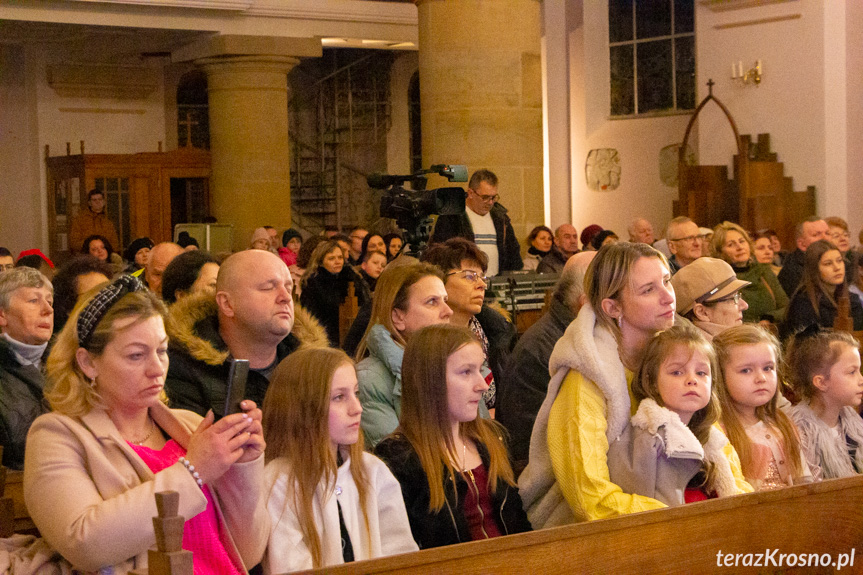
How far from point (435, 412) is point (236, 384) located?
38.0 inches

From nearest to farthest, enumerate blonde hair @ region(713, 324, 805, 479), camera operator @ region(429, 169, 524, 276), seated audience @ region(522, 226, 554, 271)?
blonde hair @ region(713, 324, 805, 479) < camera operator @ region(429, 169, 524, 276) < seated audience @ region(522, 226, 554, 271)

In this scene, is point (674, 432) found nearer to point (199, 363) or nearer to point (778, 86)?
point (199, 363)

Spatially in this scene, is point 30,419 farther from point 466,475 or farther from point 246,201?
point 246,201

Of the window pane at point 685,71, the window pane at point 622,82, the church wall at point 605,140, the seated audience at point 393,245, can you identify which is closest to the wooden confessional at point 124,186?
the church wall at point 605,140

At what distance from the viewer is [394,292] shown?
3.95 metres

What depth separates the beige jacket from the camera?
2.26m

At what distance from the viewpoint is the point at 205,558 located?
2461mm

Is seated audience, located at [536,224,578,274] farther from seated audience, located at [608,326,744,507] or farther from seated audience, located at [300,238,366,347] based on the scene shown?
seated audience, located at [608,326,744,507]

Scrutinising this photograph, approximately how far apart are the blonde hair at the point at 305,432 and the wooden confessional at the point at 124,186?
40.6 ft

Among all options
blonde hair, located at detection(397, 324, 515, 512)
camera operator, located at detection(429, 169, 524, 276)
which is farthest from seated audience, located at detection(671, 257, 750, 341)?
camera operator, located at detection(429, 169, 524, 276)

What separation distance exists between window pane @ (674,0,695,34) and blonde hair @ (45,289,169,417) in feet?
39.1

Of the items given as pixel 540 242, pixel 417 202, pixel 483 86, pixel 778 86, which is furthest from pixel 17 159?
pixel 417 202

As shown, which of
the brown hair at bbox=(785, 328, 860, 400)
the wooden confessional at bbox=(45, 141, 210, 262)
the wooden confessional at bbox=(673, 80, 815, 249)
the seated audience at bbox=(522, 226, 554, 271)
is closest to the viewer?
the brown hair at bbox=(785, 328, 860, 400)

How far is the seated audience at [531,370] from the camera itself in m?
4.02
